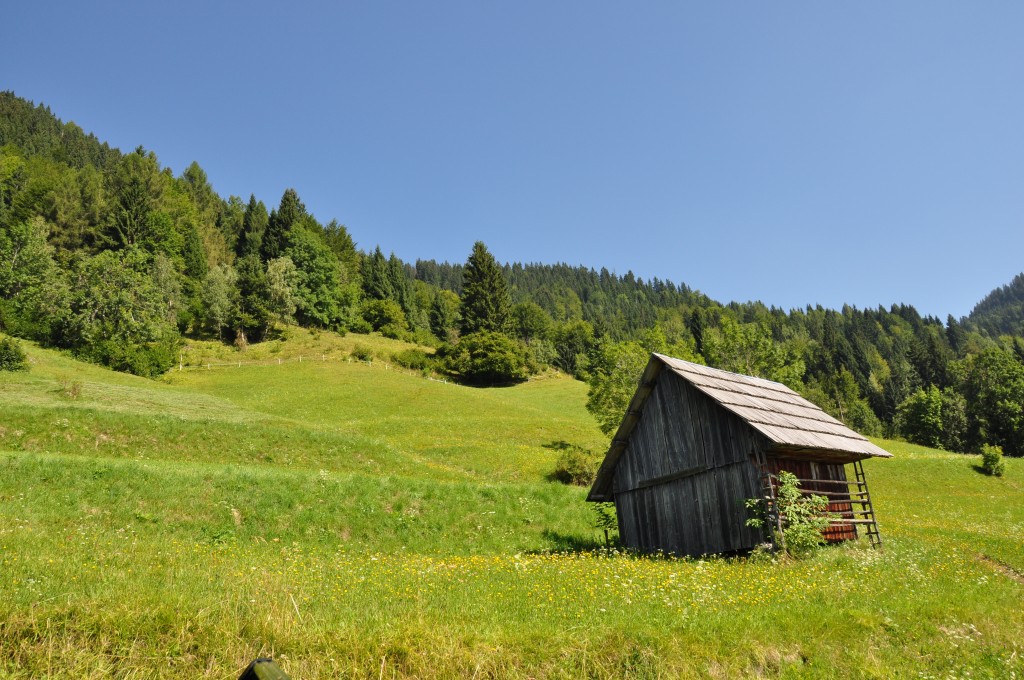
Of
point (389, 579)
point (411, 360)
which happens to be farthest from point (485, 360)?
point (389, 579)

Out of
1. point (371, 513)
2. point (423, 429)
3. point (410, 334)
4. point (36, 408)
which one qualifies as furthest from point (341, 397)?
point (410, 334)

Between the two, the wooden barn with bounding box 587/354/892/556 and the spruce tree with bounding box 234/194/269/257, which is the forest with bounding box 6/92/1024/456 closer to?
the spruce tree with bounding box 234/194/269/257

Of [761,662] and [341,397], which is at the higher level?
[341,397]

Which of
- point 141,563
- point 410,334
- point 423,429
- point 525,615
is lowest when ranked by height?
point 525,615

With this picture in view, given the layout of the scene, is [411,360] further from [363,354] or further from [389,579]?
[389,579]

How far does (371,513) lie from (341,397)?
36.0 metres

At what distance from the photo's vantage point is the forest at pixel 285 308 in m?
56.2

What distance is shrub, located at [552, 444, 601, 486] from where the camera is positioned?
33.6 metres

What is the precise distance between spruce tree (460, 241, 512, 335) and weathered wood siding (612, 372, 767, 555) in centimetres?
7402

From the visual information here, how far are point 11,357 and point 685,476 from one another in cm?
4685

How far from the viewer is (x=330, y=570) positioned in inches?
455

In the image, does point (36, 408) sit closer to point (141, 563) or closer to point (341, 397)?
point (141, 563)

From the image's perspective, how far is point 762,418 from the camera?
57.0ft

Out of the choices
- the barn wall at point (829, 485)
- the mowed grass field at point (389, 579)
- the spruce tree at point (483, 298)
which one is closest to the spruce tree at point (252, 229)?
the spruce tree at point (483, 298)
